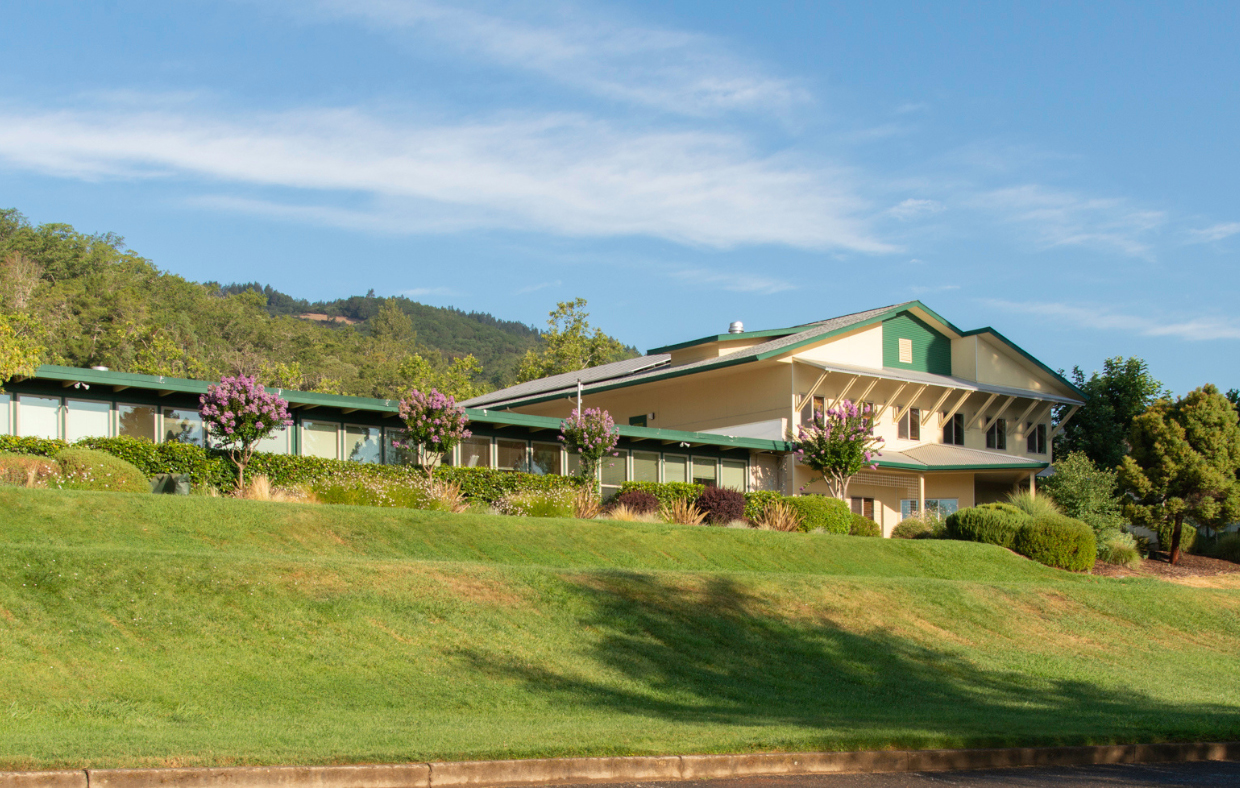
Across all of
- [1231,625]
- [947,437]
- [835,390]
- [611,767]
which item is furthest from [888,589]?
[947,437]

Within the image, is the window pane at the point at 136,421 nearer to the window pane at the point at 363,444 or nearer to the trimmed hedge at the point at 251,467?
the trimmed hedge at the point at 251,467

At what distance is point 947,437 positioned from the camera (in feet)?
139

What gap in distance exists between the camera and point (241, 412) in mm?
24625

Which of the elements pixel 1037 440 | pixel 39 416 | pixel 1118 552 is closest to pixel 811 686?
pixel 39 416

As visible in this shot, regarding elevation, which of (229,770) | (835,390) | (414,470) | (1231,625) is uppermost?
(835,390)

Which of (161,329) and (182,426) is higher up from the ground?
(161,329)

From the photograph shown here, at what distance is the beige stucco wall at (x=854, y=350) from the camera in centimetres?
3809

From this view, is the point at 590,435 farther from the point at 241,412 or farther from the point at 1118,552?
the point at 1118,552

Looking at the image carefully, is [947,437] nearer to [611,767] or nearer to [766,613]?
[766,613]

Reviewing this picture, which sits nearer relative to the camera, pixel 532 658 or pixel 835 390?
pixel 532 658

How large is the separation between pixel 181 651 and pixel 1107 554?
26625 millimetres

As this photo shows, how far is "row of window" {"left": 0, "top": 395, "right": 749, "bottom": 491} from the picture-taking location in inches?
979

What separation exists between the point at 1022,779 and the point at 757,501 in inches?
908

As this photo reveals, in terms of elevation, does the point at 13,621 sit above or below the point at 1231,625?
above
